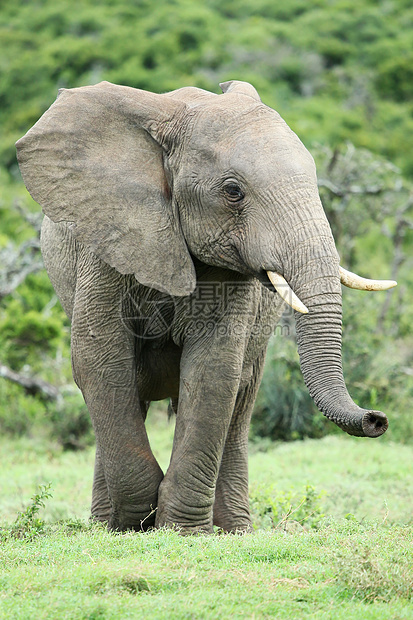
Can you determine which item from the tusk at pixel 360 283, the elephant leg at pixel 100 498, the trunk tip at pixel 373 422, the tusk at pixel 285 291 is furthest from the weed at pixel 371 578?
the elephant leg at pixel 100 498

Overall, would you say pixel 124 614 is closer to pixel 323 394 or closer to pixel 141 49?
pixel 323 394

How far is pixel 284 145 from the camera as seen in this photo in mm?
5004

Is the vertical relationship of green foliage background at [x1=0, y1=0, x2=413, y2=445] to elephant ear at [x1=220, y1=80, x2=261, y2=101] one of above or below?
above

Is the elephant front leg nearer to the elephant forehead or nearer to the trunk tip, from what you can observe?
the elephant forehead

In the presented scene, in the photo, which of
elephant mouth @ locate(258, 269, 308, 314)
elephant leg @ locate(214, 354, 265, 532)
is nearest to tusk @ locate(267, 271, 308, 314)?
elephant mouth @ locate(258, 269, 308, 314)

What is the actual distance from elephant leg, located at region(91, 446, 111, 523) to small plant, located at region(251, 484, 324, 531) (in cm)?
105

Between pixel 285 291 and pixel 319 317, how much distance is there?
205 mm

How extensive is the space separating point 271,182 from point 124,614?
2.22 m

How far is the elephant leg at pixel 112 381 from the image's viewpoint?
18.2 ft

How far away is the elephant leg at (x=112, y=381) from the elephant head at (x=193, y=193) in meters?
0.32

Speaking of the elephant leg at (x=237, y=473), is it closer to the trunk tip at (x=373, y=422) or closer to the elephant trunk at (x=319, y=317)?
the elephant trunk at (x=319, y=317)

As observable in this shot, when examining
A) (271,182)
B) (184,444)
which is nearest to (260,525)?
(184,444)

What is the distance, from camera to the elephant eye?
16.4 feet

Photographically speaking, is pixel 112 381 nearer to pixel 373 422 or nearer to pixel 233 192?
pixel 233 192
